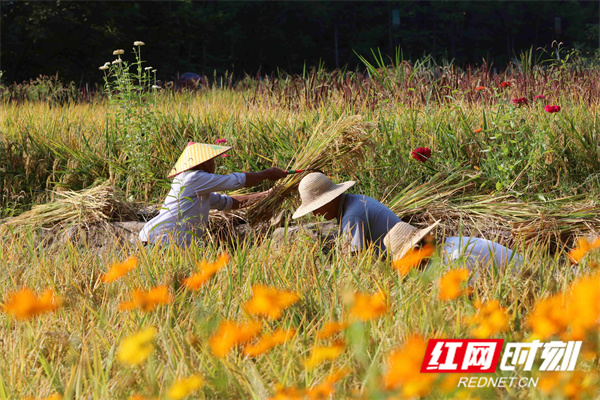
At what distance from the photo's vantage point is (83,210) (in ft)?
13.1

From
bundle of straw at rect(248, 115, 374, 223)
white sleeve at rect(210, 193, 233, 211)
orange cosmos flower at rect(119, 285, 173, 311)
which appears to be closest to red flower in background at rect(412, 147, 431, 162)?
bundle of straw at rect(248, 115, 374, 223)

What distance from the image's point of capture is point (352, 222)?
3043 mm

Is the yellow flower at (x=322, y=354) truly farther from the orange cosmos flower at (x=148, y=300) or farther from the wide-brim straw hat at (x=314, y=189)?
the wide-brim straw hat at (x=314, y=189)

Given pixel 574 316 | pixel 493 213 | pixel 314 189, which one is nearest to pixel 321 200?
pixel 314 189

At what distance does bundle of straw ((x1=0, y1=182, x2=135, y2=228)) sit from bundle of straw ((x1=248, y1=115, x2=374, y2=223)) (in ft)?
3.45

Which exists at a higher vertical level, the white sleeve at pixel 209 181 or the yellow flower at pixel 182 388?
the yellow flower at pixel 182 388

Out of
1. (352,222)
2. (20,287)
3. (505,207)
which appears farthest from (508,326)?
(505,207)

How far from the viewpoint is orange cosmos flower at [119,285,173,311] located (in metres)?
1.73

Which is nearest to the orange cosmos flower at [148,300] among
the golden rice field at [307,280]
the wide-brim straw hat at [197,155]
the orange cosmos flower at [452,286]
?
the golden rice field at [307,280]

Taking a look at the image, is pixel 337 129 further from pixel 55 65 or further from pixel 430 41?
pixel 430 41

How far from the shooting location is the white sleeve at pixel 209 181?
356 cm

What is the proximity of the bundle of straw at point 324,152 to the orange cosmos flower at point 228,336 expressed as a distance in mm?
2045

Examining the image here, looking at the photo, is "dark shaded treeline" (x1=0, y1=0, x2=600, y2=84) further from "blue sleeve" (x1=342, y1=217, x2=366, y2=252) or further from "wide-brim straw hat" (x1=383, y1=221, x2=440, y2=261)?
"wide-brim straw hat" (x1=383, y1=221, x2=440, y2=261)

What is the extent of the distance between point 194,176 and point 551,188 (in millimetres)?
2544
